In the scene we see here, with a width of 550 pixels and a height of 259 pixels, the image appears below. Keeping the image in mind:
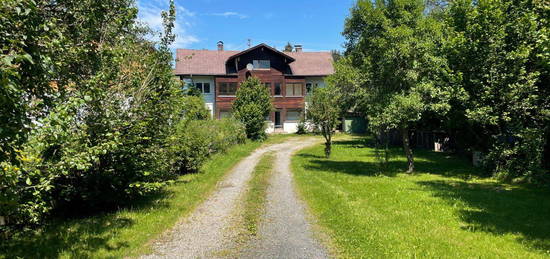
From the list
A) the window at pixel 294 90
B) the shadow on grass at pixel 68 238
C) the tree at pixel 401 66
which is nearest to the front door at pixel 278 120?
the window at pixel 294 90

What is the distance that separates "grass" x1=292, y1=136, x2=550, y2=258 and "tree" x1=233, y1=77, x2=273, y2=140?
61.1 feet

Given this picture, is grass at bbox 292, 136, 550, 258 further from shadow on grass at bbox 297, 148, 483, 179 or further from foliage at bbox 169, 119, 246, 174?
foliage at bbox 169, 119, 246, 174

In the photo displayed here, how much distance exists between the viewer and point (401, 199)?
36.8ft

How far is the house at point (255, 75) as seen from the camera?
44469 millimetres

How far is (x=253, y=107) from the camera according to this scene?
3550cm

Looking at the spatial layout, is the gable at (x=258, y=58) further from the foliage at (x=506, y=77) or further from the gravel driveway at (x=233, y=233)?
the gravel driveway at (x=233, y=233)

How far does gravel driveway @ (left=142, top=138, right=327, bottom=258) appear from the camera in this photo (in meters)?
6.81

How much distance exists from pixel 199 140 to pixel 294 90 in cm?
3059

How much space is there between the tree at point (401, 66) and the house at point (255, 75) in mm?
25725

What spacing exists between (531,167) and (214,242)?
13.8 metres

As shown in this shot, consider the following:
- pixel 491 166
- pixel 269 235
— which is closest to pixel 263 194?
pixel 269 235

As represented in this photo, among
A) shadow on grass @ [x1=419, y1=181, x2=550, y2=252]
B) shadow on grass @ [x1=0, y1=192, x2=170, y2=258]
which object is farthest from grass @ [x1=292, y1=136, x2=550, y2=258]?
shadow on grass @ [x1=0, y1=192, x2=170, y2=258]

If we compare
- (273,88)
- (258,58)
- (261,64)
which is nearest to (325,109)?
(273,88)

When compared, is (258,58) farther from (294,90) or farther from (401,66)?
(401,66)
